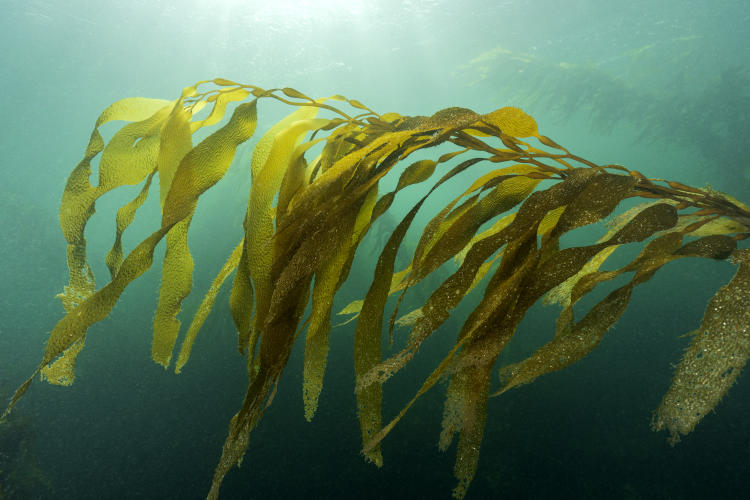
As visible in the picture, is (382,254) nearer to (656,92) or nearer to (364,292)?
(364,292)

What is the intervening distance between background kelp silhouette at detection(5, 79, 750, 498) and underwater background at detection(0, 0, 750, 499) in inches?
5.2

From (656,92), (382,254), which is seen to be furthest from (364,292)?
(656,92)

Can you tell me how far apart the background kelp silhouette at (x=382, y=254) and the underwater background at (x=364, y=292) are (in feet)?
0.44

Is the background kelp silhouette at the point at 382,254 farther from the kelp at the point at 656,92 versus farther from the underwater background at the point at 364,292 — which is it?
the kelp at the point at 656,92

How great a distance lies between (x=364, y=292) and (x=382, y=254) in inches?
291

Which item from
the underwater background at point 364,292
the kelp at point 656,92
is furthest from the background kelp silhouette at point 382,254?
the kelp at point 656,92

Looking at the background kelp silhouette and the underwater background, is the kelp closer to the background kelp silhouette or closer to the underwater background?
the underwater background

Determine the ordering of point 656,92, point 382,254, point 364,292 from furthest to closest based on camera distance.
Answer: point 656,92 < point 364,292 < point 382,254

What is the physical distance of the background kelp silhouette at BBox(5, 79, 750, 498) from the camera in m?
0.42

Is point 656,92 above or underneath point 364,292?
above

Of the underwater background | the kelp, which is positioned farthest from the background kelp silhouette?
the kelp

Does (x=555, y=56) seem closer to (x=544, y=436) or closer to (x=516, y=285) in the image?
(x=544, y=436)

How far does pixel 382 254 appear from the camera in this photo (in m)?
0.50

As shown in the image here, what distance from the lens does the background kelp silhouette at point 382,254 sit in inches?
16.5
